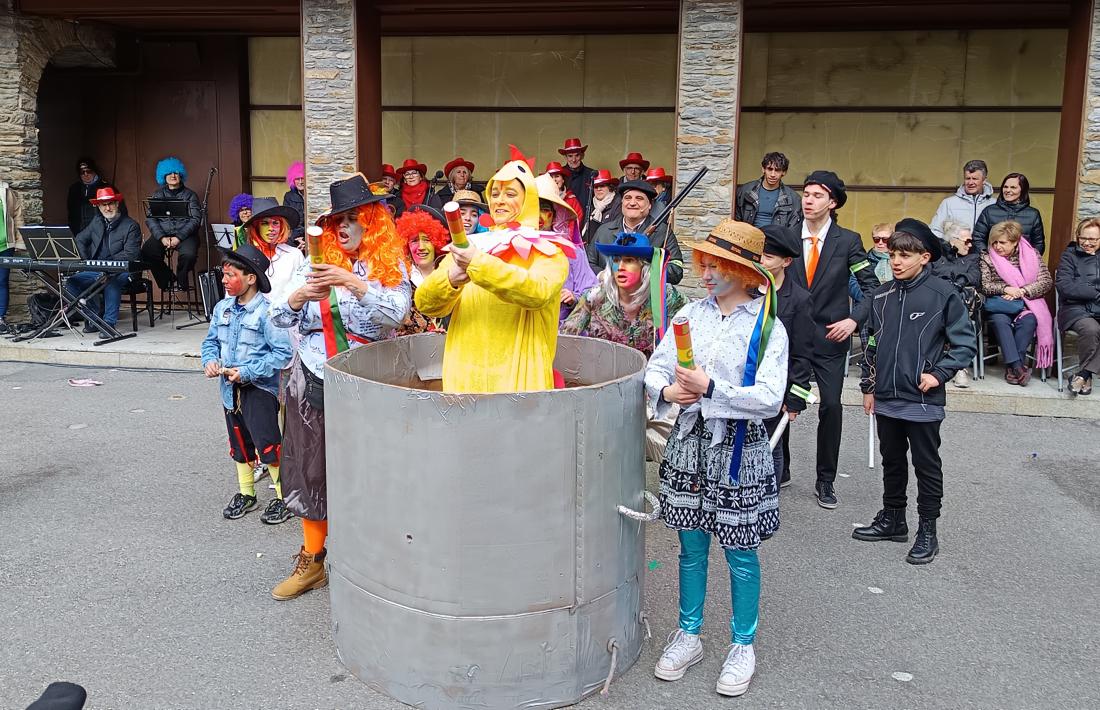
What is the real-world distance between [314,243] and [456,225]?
847 mm

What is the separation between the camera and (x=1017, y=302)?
862 cm

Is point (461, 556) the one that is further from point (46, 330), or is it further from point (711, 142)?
point (46, 330)

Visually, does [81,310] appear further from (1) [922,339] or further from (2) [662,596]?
(1) [922,339]

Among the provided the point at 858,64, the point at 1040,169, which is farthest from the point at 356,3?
the point at 1040,169

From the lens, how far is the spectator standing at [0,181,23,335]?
1092 centimetres

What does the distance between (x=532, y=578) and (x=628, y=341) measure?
187 centimetres

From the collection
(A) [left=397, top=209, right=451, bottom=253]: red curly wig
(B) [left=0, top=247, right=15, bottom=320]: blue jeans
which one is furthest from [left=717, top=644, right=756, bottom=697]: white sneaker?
(B) [left=0, top=247, right=15, bottom=320]: blue jeans

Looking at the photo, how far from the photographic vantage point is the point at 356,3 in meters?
10.1

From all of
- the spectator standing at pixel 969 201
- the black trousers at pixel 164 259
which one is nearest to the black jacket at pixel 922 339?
the spectator standing at pixel 969 201

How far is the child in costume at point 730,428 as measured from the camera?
3.70m

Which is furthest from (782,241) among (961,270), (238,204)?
(238,204)

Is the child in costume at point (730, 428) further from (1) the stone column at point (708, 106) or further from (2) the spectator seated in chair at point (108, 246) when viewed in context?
(2) the spectator seated in chair at point (108, 246)

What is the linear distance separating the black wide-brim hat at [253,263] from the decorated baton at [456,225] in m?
2.52

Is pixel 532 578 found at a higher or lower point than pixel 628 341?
lower
